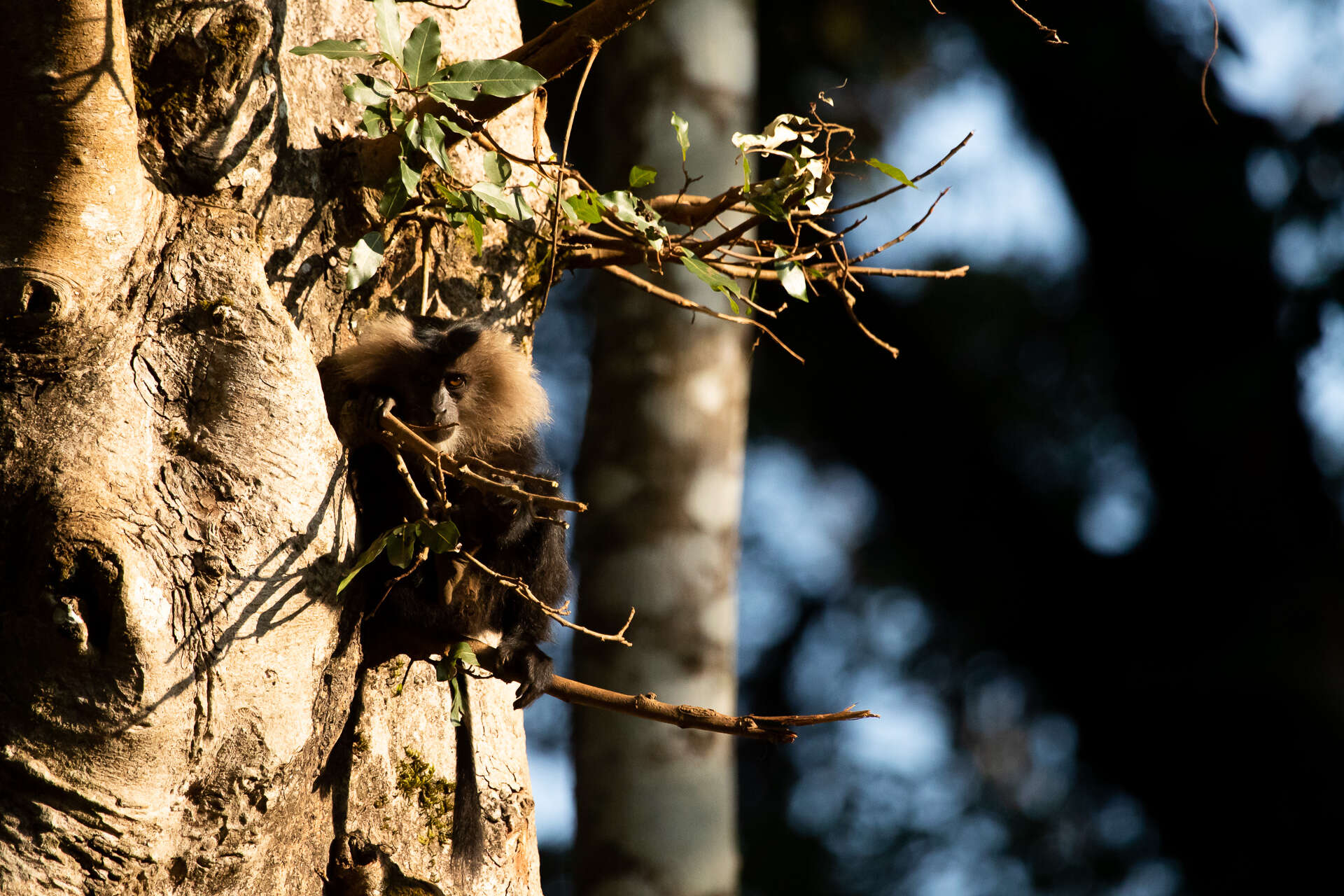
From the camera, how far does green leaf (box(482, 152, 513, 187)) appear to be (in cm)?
166

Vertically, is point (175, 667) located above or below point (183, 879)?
above

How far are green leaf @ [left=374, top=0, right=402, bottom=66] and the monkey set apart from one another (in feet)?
1.76

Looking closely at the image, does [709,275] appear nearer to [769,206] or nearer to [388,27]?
Answer: [769,206]

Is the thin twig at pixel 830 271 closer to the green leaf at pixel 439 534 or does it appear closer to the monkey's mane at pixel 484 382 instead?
the monkey's mane at pixel 484 382

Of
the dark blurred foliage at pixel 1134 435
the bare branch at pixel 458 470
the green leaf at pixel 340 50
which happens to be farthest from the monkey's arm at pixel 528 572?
the dark blurred foliage at pixel 1134 435

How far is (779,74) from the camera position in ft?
17.0

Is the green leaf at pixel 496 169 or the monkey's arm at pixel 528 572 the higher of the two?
the green leaf at pixel 496 169

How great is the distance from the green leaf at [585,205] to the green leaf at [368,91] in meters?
0.36

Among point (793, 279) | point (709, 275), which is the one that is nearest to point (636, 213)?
point (709, 275)

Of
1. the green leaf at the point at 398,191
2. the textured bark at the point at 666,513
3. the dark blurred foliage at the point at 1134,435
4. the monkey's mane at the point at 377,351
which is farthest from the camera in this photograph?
the dark blurred foliage at the point at 1134,435

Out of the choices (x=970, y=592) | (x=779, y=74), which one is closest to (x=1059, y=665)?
(x=970, y=592)

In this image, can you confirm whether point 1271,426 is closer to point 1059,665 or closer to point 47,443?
point 1059,665

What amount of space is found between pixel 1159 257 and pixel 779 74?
216 centimetres

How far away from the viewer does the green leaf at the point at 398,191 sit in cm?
163
